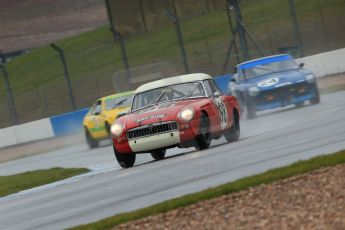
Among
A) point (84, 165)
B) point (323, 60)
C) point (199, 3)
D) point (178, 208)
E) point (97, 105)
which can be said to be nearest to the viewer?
point (178, 208)

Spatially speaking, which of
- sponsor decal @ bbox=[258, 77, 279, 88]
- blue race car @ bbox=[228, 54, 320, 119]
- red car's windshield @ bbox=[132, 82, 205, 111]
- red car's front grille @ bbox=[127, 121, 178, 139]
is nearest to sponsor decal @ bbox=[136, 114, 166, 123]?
red car's front grille @ bbox=[127, 121, 178, 139]

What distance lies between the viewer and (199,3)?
6147 centimetres

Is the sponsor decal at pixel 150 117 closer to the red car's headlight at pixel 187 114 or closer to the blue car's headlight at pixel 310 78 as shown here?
the red car's headlight at pixel 187 114

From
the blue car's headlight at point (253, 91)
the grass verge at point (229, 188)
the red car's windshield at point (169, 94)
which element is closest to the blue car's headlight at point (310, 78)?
the blue car's headlight at point (253, 91)

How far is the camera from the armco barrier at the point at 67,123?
3752 cm

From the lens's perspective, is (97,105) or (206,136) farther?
(97,105)

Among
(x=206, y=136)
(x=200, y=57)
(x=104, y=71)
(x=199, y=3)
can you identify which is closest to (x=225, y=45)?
(x=200, y=57)

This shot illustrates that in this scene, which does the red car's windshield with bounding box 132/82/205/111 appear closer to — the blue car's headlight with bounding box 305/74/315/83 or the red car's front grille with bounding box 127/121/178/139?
the red car's front grille with bounding box 127/121/178/139

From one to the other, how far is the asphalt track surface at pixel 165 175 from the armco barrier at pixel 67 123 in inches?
612

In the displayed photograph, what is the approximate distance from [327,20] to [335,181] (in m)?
38.0

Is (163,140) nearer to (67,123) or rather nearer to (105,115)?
(105,115)

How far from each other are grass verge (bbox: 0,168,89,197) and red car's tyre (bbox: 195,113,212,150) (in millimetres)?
2909

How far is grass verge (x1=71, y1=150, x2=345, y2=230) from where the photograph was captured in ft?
35.6

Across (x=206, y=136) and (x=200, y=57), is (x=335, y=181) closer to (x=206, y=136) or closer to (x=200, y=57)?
(x=206, y=136)
